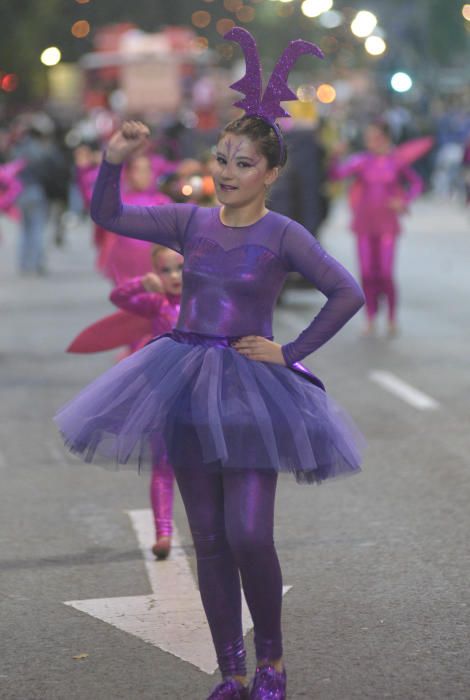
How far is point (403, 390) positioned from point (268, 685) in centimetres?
742

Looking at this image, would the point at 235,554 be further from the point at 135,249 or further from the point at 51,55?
the point at 51,55

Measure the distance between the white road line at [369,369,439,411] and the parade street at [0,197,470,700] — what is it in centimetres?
3

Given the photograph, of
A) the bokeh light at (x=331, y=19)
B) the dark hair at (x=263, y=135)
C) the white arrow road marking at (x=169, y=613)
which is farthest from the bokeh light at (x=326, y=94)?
the dark hair at (x=263, y=135)

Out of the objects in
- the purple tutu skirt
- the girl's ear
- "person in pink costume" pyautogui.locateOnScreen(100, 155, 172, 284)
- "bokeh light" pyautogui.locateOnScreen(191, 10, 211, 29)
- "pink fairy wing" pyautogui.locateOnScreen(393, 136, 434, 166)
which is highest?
the girl's ear

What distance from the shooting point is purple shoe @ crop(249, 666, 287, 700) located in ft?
16.2

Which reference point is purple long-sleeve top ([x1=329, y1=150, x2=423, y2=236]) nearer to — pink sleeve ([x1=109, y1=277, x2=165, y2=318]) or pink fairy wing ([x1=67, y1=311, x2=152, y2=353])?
pink fairy wing ([x1=67, y1=311, x2=152, y2=353])

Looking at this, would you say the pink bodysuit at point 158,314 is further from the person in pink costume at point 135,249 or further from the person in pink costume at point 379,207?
the person in pink costume at point 379,207

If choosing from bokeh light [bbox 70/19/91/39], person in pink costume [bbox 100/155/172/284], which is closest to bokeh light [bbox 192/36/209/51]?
bokeh light [bbox 70/19/91/39]

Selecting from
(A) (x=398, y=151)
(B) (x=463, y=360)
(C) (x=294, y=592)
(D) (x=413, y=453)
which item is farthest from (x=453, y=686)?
(A) (x=398, y=151)

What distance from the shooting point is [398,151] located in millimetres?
16078

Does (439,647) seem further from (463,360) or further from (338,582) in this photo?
(463,360)

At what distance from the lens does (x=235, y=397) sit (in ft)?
16.2

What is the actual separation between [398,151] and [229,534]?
1156cm

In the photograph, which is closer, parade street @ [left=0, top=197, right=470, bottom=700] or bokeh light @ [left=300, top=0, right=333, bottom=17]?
parade street @ [left=0, top=197, right=470, bottom=700]
